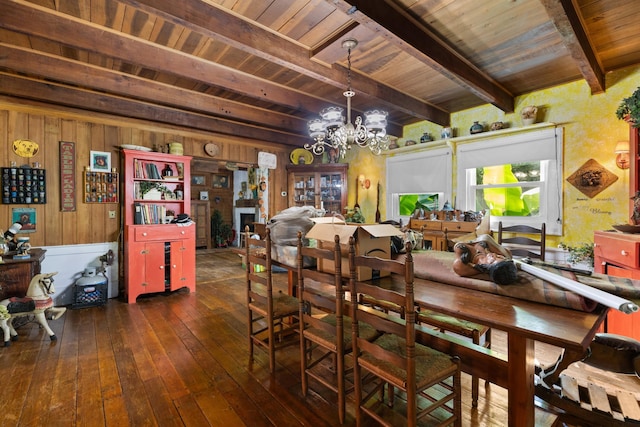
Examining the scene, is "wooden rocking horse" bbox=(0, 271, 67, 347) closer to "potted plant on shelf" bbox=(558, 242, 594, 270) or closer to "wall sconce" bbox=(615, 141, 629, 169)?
"potted plant on shelf" bbox=(558, 242, 594, 270)

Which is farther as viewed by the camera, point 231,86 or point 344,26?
point 231,86

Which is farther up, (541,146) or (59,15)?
(59,15)

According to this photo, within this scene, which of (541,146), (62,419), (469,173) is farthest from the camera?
(469,173)

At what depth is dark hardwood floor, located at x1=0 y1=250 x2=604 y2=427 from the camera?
5.65ft

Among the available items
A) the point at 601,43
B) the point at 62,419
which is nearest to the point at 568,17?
the point at 601,43

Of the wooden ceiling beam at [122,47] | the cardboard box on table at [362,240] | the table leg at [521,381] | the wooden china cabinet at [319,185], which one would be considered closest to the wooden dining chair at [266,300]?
the cardboard box on table at [362,240]

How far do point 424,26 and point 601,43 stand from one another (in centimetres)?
174

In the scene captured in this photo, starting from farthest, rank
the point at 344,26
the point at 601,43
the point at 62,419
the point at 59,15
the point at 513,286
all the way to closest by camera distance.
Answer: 1. the point at 601,43
2. the point at 344,26
3. the point at 59,15
4. the point at 62,419
5. the point at 513,286

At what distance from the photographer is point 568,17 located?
2.00m

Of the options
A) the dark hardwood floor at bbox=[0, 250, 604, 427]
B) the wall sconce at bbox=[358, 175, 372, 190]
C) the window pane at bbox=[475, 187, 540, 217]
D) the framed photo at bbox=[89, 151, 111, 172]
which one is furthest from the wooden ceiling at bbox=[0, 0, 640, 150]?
the dark hardwood floor at bbox=[0, 250, 604, 427]

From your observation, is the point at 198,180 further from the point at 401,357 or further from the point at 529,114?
the point at 401,357

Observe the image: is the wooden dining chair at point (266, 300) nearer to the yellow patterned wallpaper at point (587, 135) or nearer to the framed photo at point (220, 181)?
the yellow patterned wallpaper at point (587, 135)

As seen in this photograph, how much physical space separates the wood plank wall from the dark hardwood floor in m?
1.27

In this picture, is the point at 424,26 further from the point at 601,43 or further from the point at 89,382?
the point at 89,382
